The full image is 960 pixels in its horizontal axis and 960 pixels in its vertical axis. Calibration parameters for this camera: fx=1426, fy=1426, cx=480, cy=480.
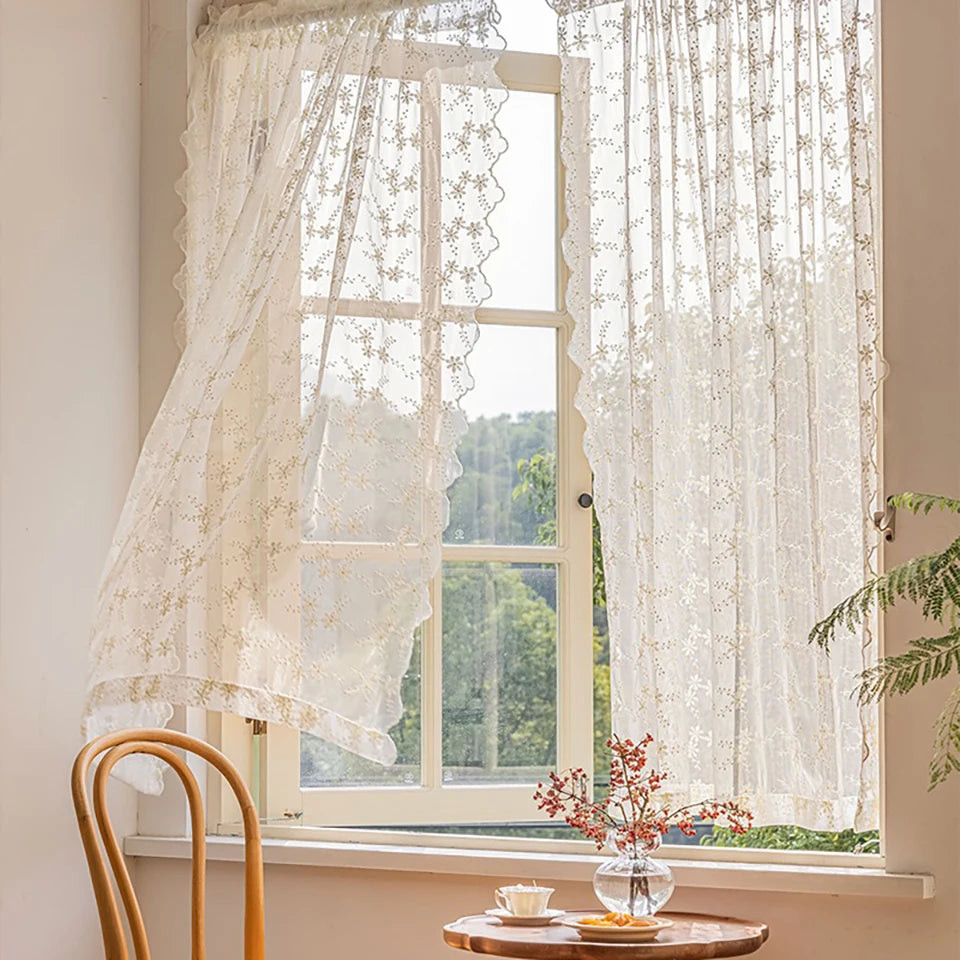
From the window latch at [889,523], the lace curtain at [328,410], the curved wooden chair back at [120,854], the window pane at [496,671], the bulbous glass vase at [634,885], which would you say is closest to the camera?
the curved wooden chair back at [120,854]

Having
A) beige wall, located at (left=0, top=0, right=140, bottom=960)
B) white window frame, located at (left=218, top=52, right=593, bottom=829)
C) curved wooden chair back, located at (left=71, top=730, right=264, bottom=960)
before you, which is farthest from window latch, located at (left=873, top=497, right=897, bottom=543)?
beige wall, located at (left=0, top=0, right=140, bottom=960)

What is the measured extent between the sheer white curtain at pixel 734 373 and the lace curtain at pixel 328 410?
10.8 inches

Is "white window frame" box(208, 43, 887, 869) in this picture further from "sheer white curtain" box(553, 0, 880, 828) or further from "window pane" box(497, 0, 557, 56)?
"sheer white curtain" box(553, 0, 880, 828)

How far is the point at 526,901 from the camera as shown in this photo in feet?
7.62

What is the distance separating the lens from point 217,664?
272 cm

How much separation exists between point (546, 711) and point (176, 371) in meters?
0.99

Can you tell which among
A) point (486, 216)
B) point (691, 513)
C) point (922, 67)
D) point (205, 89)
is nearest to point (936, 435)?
point (691, 513)

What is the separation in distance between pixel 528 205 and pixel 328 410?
0.59 m

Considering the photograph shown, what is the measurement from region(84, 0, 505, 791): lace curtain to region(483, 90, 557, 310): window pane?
156 mm

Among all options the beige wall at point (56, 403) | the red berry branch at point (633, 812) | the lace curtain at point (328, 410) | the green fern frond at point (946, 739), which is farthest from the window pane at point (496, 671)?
the green fern frond at point (946, 739)

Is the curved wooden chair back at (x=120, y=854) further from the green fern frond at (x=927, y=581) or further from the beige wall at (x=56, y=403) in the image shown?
the green fern frond at (x=927, y=581)

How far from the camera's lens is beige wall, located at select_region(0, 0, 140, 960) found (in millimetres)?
2514

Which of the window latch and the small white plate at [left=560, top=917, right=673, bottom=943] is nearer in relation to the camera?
the small white plate at [left=560, top=917, right=673, bottom=943]

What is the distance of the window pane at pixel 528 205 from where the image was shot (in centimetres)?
285
